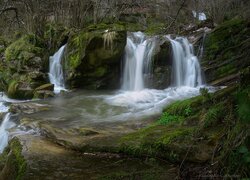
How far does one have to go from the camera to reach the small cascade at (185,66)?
51.4 feet

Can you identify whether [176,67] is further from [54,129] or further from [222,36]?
[54,129]

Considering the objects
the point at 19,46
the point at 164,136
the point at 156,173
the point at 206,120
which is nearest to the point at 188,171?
the point at 156,173

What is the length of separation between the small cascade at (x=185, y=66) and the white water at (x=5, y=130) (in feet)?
24.7

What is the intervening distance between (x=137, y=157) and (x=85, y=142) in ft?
4.58

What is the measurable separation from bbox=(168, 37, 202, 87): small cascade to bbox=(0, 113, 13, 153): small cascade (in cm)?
752

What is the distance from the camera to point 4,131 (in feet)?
32.0

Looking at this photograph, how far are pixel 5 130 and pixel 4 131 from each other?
57 mm

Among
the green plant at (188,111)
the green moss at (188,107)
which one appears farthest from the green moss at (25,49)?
the green plant at (188,111)

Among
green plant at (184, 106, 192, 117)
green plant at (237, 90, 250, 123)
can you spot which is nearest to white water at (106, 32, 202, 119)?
green plant at (184, 106, 192, 117)

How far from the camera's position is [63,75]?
17.1 m

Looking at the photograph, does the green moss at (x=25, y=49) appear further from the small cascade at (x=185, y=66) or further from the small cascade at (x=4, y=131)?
the small cascade at (x=4, y=131)

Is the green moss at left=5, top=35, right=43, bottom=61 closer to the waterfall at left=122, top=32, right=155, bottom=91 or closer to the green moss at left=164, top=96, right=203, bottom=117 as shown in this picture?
the waterfall at left=122, top=32, right=155, bottom=91

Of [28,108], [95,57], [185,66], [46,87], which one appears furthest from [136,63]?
[28,108]

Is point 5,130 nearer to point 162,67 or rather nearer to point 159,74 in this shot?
point 159,74
